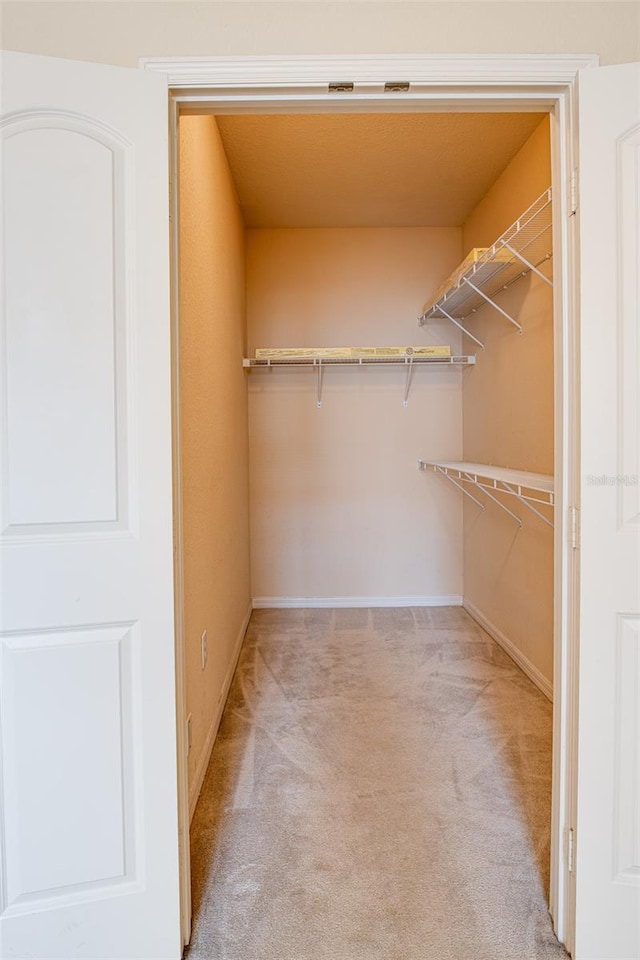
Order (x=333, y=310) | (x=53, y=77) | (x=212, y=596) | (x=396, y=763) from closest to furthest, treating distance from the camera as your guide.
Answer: (x=53, y=77) → (x=396, y=763) → (x=212, y=596) → (x=333, y=310)

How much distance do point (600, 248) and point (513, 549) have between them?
2.02 m

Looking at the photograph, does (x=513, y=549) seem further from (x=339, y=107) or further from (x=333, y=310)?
(x=339, y=107)

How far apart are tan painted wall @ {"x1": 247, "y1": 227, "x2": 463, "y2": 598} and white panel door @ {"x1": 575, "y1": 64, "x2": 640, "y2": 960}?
2510 millimetres

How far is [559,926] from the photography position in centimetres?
125

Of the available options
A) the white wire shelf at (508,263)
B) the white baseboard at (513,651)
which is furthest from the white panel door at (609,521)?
the white baseboard at (513,651)

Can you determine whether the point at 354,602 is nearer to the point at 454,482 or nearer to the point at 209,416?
the point at 454,482

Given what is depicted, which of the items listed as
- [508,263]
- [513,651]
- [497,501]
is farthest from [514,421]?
[513,651]

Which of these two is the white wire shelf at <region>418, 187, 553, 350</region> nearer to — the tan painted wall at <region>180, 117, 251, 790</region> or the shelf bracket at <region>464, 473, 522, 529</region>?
the shelf bracket at <region>464, 473, 522, 529</region>

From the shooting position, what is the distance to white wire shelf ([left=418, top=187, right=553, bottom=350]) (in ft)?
7.12

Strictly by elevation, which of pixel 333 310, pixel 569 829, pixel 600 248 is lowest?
pixel 569 829

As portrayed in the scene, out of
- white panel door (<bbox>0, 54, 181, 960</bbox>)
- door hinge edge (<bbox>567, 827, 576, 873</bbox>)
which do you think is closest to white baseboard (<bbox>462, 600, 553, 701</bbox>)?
door hinge edge (<bbox>567, 827, 576, 873</bbox>)

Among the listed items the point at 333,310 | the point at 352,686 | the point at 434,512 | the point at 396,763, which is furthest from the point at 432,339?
the point at 396,763

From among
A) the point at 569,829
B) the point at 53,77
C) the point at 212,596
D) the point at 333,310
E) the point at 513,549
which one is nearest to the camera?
the point at 53,77

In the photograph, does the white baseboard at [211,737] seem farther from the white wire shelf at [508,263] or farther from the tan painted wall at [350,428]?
the white wire shelf at [508,263]
